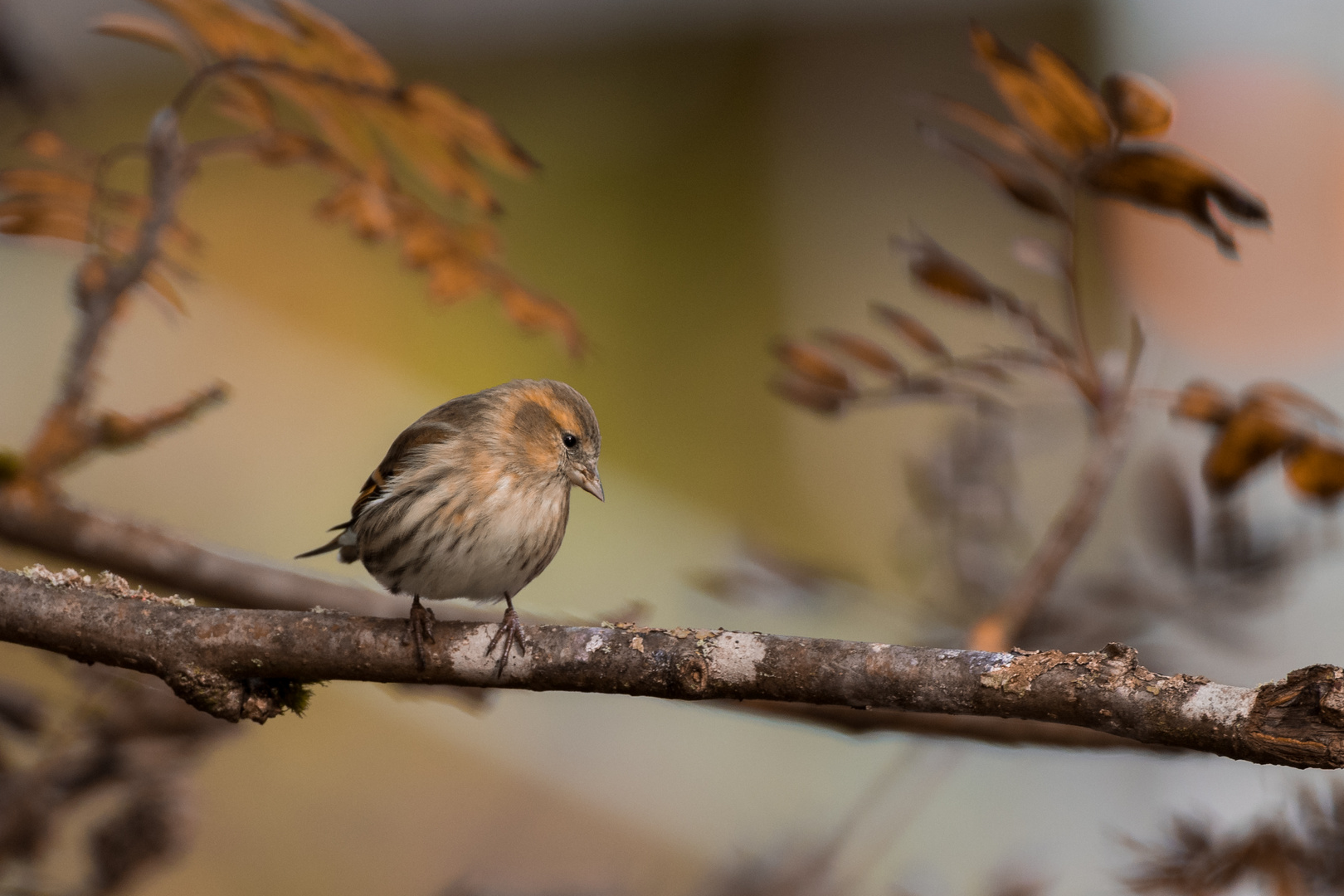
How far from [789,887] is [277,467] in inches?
80.8

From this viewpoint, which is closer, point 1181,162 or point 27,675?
point 1181,162

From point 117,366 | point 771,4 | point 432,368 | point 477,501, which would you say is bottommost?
point 117,366

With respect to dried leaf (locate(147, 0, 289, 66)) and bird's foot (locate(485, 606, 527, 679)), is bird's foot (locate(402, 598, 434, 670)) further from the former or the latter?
dried leaf (locate(147, 0, 289, 66))

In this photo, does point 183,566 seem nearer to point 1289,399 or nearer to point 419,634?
point 419,634

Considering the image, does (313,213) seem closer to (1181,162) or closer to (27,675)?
(1181,162)

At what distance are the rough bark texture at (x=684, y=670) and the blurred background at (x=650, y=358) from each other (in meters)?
0.77

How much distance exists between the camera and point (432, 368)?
2.60 m

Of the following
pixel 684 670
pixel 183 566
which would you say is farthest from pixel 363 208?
pixel 684 670

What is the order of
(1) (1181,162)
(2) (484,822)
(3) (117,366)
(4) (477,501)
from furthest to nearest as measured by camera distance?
(3) (117,366), (2) (484,822), (4) (477,501), (1) (1181,162)

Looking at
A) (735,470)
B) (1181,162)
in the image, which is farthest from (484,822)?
(1181,162)

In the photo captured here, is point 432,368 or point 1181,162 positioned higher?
point 1181,162

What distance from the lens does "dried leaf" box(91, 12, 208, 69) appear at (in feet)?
2.53

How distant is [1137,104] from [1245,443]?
0.26m

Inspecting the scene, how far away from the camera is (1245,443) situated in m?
0.75
